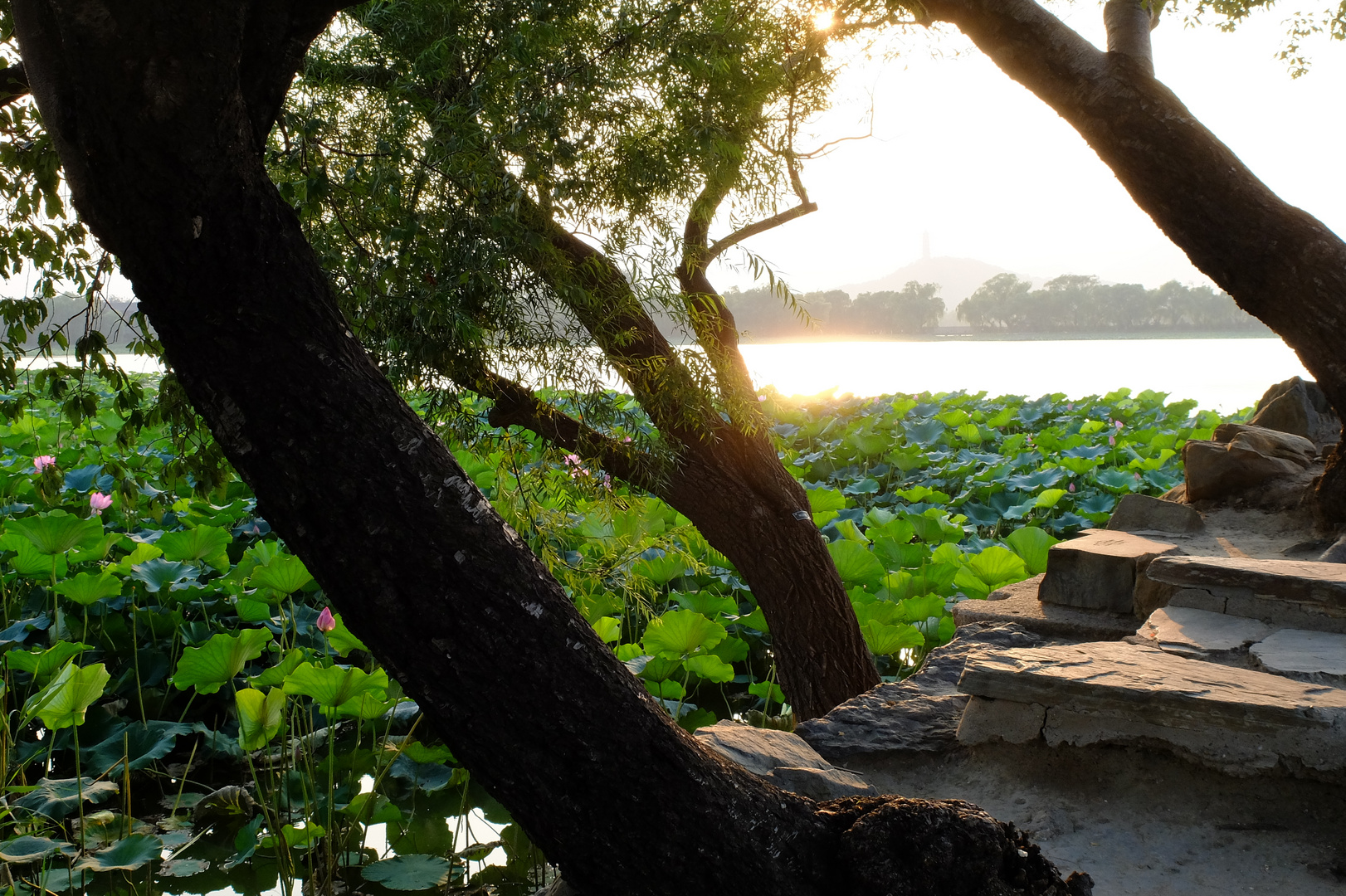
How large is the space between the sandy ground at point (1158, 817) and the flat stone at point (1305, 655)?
232mm

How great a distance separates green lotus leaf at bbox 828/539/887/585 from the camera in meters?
3.28

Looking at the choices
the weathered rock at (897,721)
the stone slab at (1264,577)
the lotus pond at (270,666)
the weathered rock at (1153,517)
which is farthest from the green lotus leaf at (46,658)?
the weathered rock at (1153,517)

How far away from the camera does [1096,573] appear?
238 centimetres

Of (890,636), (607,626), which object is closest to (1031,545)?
(890,636)

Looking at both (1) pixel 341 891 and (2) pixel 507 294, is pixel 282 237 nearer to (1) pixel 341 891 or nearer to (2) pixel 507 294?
(2) pixel 507 294

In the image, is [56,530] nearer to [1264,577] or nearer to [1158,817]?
[1158,817]

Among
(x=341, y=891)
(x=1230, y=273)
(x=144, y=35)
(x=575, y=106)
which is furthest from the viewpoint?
(x=1230, y=273)

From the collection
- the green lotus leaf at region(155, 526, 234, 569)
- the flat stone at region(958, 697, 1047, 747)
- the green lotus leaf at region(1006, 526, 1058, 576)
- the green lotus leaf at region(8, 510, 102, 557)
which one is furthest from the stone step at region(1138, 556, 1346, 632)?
the green lotus leaf at region(8, 510, 102, 557)

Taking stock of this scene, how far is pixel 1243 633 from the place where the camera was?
1.87 metres

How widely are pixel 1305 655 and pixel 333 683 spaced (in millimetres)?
1973

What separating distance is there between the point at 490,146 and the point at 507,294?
1.07 feet

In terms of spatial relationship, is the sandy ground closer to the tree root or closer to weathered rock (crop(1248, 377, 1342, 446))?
the tree root

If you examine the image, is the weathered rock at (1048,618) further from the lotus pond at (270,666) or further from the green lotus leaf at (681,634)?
the green lotus leaf at (681,634)

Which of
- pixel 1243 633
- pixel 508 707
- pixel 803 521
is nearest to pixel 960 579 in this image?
pixel 803 521
